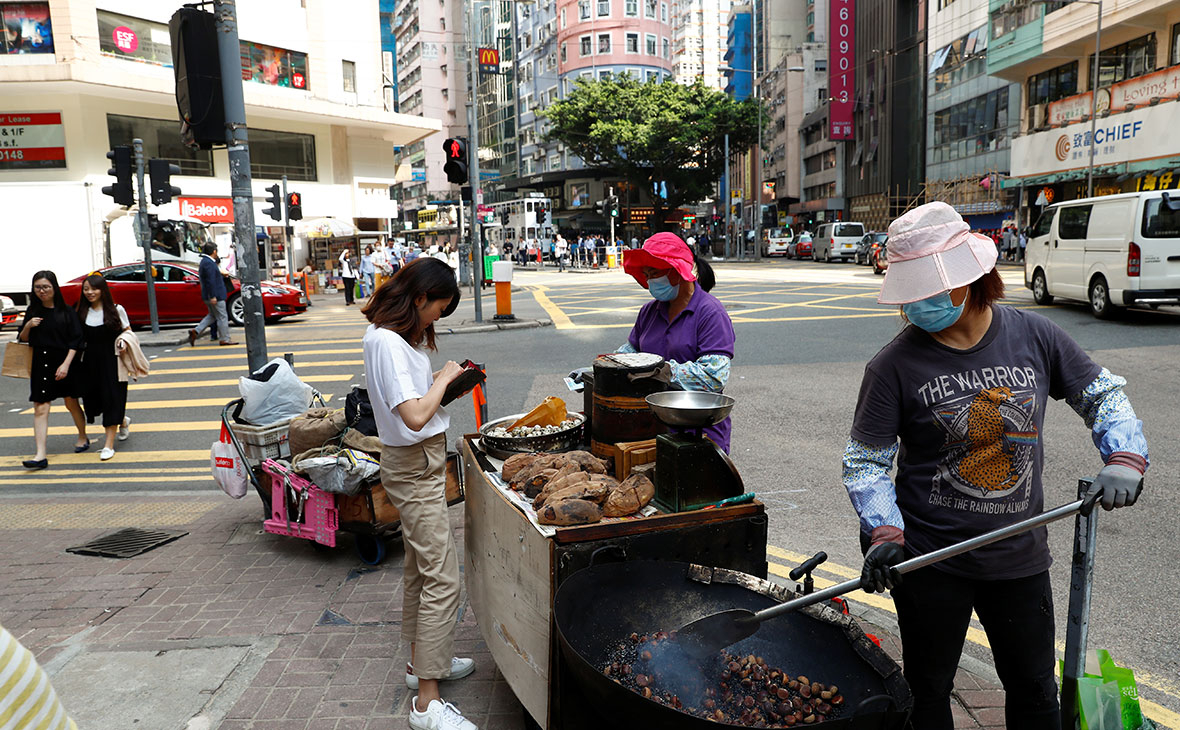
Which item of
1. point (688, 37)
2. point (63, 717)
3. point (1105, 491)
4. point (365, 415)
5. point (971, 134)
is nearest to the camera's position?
point (63, 717)

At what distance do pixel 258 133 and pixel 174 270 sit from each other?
53.4ft

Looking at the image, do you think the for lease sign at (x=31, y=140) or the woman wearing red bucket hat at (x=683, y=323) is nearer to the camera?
the woman wearing red bucket hat at (x=683, y=323)

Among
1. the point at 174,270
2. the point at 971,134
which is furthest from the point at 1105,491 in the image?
the point at 971,134

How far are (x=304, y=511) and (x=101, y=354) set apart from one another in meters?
4.02

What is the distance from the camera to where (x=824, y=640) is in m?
2.43

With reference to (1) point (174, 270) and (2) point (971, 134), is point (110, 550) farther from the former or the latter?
(2) point (971, 134)

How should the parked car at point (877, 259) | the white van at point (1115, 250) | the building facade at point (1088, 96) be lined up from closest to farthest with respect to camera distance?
the white van at point (1115, 250)
the building facade at point (1088, 96)
the parked car at point (877, 259)

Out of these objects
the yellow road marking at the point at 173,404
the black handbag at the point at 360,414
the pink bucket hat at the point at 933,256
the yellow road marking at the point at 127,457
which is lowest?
the yellow road marking at the point at 127,457

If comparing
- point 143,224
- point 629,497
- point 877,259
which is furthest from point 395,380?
point 877,259

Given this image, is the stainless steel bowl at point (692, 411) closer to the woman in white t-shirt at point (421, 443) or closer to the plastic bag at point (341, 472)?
the woman in white t-shirt at point (421, 443)

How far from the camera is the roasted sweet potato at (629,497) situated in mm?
2811

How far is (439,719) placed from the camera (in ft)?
10.2

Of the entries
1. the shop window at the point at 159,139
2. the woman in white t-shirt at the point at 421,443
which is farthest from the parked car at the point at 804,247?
the woman in white t-shirt at the point at 421,443

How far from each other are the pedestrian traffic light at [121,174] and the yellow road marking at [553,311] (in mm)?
8075
